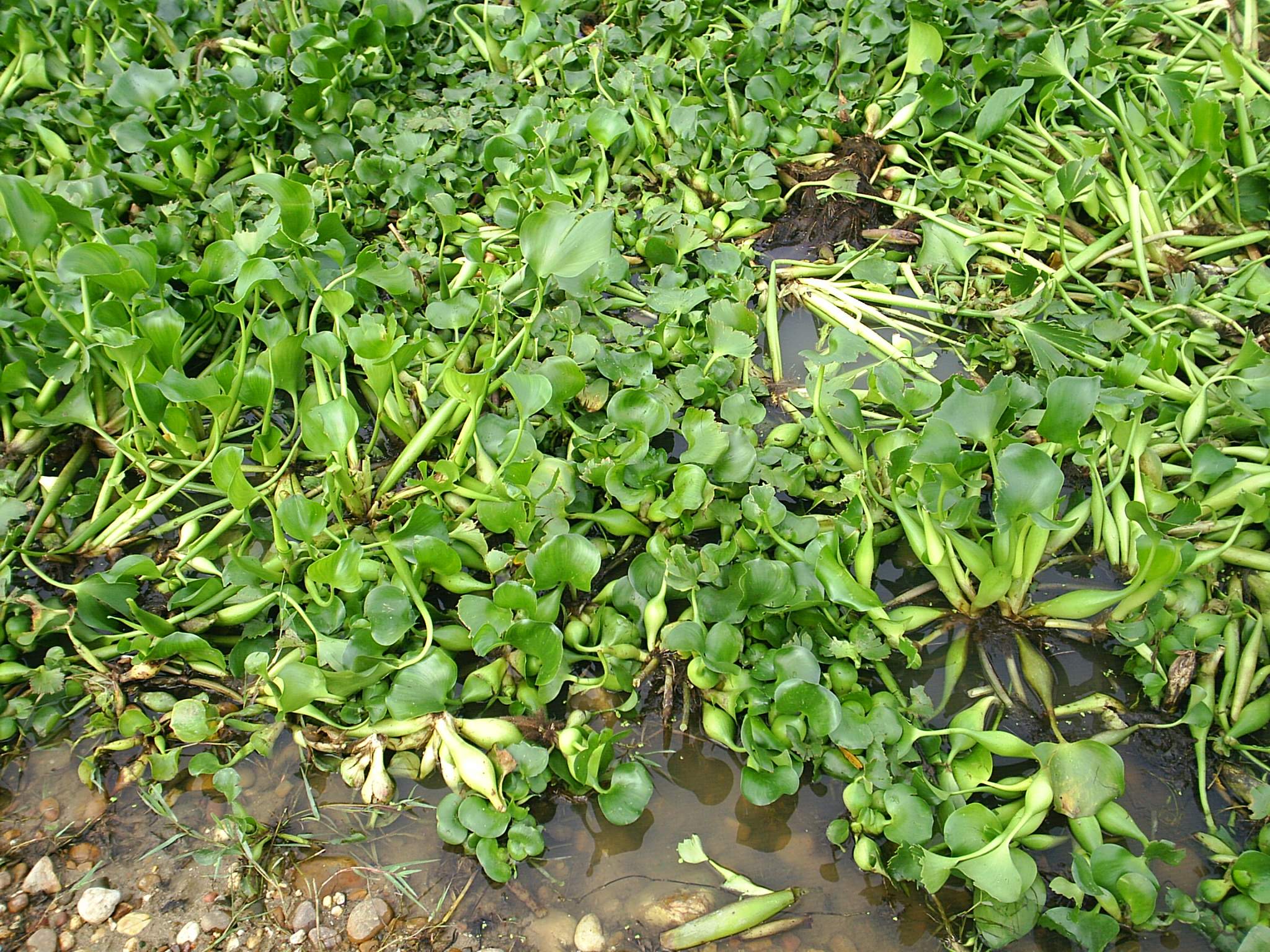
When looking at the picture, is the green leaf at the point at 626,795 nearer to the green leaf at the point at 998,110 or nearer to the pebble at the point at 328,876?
the pebble at the point at 328,876

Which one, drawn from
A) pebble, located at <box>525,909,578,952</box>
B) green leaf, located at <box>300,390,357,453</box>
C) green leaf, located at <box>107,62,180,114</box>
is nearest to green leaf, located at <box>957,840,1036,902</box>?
pebble, located at <box>525,909,578,952</box>

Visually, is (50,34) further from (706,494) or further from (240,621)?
(706,494)

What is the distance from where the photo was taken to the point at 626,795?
1635 millimetres

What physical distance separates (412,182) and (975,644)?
1981 millimetres

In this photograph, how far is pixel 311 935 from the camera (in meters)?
1.56

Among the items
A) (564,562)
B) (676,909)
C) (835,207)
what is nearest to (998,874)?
(676,909)

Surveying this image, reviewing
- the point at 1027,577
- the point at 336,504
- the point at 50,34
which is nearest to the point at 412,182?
the point at 336,504

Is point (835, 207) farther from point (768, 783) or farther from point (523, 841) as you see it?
point (523, 841)

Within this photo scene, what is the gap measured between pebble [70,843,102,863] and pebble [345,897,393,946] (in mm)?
509

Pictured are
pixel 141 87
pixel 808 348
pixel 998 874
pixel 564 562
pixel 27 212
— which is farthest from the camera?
pixel 141 87

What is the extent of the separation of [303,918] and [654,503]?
3.33 ft

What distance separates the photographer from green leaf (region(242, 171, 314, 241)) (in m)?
2.23

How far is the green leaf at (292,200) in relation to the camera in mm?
2227

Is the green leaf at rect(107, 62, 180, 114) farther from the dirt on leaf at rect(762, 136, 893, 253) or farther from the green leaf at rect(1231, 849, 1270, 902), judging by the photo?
the green leaf at rect(1231, 849, 1270, 902)
